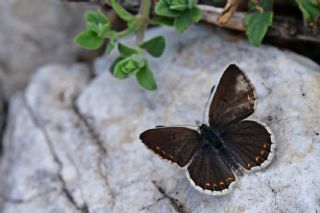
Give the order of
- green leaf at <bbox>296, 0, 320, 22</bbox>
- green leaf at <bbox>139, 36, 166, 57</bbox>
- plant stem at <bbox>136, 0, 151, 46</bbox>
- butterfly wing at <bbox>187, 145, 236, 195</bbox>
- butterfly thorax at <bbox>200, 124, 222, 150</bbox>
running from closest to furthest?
butterfly wing at <bbox>187, 145, 236, 195</bbox>, butterfly thorax at <bbox>200, 124, 222, 150</bbox>, green leaf at <bbox>296, 0, 320, 22</bbox>, green leaf at <bbox>139, 36, 166, 57</bbox>, plant stem at <bbox>136, 0, 151, 46</bbox>

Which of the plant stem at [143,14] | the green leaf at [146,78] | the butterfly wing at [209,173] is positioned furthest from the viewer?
the plant stem at [143,14]

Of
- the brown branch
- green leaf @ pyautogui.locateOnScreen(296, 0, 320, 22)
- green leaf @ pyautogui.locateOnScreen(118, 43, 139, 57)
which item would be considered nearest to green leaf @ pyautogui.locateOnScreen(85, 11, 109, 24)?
green leaf @ pyautogui.locateOnScreen(118, 43, 139, 57)

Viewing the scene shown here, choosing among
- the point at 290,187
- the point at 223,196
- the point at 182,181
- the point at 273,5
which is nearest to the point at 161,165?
the point at 182,181

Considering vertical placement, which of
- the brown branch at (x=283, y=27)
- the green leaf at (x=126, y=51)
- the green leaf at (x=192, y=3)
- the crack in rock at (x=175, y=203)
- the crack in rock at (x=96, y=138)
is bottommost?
the crack in rock at (x=96, y=138)

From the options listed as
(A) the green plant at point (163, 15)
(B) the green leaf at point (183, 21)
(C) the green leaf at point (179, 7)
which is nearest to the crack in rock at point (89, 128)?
(A) the green plant at point (163, 15)

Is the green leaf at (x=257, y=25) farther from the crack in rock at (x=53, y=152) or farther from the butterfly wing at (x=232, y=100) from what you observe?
the crack in rock at (x=53, y=152)

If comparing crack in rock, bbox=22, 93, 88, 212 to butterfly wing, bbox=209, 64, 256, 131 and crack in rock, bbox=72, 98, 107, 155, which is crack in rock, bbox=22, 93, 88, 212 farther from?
butterfly wing, bbox=209, 64, 256, 131
